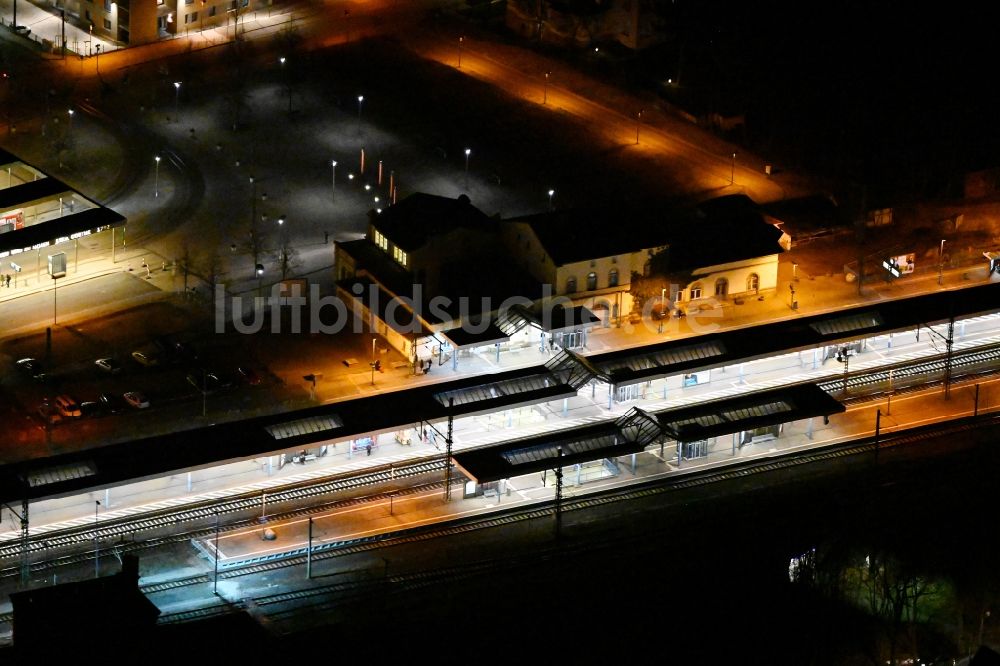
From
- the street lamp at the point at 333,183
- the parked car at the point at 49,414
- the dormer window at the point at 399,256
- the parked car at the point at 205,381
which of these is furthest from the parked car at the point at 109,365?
the street lamp at the point at 333,183

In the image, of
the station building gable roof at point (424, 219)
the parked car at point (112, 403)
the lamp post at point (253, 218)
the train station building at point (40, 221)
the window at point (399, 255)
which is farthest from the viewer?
the lamp post at point (253, 218)

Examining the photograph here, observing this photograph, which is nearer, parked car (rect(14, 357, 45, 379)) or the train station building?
parked car (rect(14, 357, 45, 379))

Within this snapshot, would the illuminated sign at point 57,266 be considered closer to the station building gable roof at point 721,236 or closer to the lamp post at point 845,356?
the station building gable roof at point 721,236

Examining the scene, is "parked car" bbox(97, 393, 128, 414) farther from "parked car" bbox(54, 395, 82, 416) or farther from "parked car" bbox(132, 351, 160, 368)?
"parked car" bbox(132, 351, 160, 368)

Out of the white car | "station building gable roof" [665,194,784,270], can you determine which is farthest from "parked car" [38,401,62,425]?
"station building gable roof" [665,194,784,270]

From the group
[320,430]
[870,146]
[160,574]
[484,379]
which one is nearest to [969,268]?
[870,146]

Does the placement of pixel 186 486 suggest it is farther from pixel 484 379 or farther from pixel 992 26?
pixel 992 26
